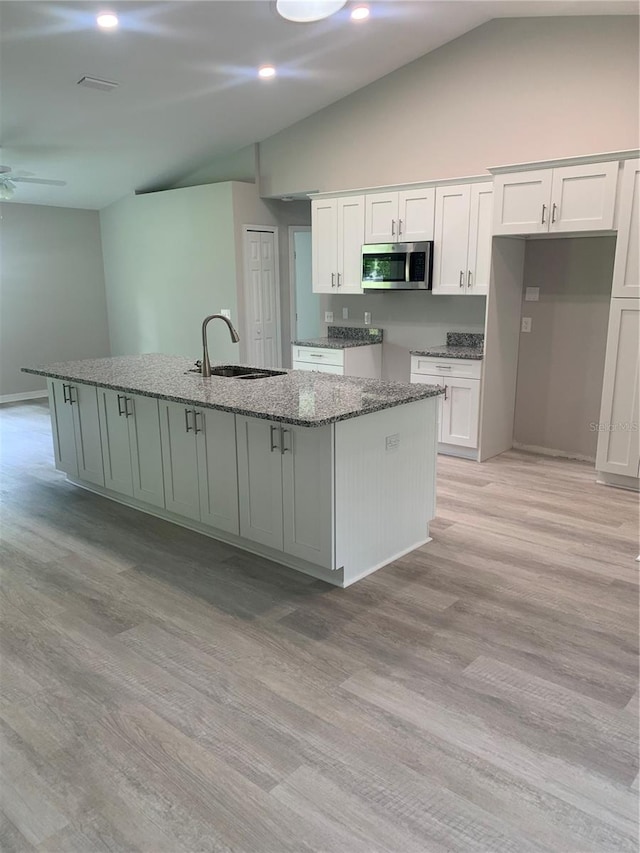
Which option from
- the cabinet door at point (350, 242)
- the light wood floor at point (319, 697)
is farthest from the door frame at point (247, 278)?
the light wood floor at point (319, 697)

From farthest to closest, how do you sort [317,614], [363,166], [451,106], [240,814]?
[363,166], [451,106], [317,614], [240,814]

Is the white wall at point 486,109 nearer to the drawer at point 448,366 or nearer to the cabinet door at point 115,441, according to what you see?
the drawer at point 448,366

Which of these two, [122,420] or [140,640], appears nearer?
[140,640]

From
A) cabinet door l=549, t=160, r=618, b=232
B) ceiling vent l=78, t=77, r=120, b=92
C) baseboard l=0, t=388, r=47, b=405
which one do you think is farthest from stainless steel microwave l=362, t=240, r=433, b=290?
baseboard l=0, t=388, r=47, b=405

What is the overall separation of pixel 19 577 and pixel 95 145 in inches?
180

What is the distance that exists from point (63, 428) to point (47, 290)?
4.34m

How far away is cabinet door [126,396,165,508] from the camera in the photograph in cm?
379

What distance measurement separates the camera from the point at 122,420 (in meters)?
4.02

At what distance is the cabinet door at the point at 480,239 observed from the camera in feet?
16.1

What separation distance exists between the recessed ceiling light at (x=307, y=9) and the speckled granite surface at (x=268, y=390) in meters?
2.33

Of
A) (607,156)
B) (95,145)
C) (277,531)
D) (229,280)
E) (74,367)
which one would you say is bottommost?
(277,531)

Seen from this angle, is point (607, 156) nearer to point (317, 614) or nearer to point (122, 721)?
point (317, 614)

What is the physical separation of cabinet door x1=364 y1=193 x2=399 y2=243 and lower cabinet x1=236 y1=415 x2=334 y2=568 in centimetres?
309

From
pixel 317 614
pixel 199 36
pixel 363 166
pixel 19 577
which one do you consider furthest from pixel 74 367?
pixel 363 166
